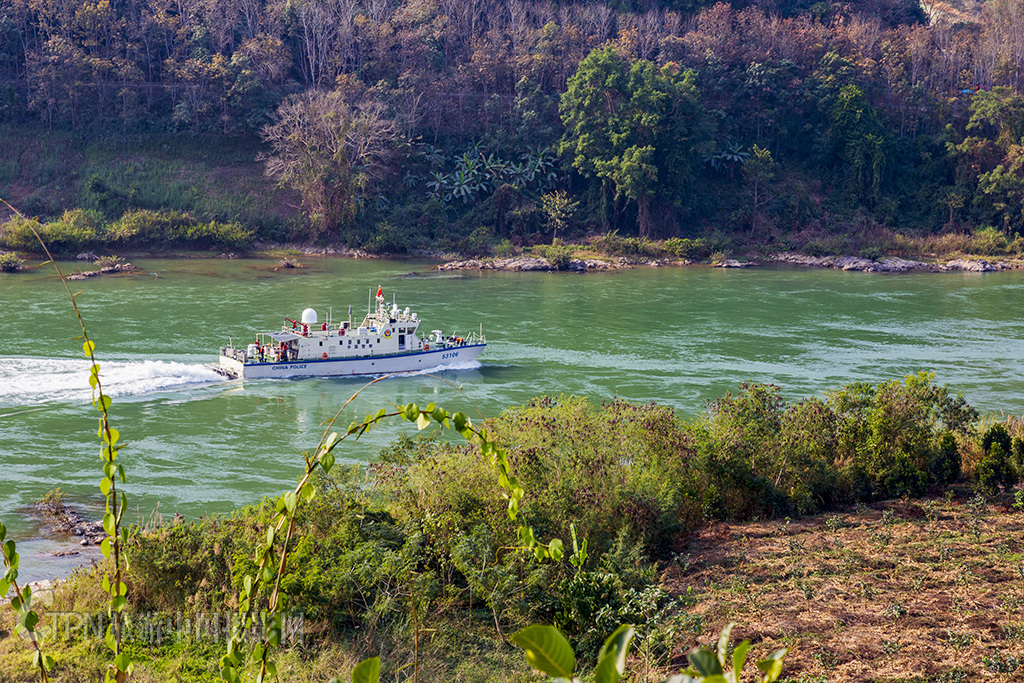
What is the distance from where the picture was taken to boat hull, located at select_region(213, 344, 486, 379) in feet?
98.3

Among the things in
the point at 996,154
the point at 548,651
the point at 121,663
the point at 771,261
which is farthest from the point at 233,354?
the point at 996,154

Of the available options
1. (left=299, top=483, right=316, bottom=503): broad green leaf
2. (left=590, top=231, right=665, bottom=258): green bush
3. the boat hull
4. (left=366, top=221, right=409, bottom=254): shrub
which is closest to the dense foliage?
(left=299, top=483, right=316, bottom=503): broad green leaf

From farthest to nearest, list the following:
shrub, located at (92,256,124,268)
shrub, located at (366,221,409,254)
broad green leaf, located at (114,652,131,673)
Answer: shrub, located at (366,221,409,254) → shrub, located at (92,256,124,268) → broad green leaf, located at (114,652,131,673)

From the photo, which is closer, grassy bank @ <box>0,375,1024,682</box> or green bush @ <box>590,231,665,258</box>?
grassy bank @ <box>0,375,1024,682</box>

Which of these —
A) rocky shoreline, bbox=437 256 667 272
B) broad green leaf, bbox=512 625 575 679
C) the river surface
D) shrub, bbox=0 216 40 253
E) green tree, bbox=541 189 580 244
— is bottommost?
the river surface

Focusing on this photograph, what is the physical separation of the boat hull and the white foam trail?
78 cm

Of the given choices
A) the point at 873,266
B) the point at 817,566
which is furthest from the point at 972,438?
the point at 873,266

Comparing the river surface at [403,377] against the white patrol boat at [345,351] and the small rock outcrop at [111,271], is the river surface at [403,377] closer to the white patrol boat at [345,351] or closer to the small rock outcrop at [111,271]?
the white patrol boat at [345,351]

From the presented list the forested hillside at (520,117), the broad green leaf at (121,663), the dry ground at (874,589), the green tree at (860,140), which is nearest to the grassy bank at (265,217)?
the forested hillside at (520,117)

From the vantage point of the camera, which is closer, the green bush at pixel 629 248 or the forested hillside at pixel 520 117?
the green bush at pixel 629 248

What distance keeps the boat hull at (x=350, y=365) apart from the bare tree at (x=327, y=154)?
35.9m

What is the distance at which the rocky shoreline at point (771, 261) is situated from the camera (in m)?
60.3

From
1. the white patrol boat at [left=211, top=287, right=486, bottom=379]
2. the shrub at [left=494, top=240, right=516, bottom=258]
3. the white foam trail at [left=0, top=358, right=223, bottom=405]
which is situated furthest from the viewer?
the shrub at [left=494, top=240, right=516, bottom=258]

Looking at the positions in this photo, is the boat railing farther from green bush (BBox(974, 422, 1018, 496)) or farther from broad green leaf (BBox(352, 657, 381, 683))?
broad green leaf (BBox(352, 657, 381, 683))
